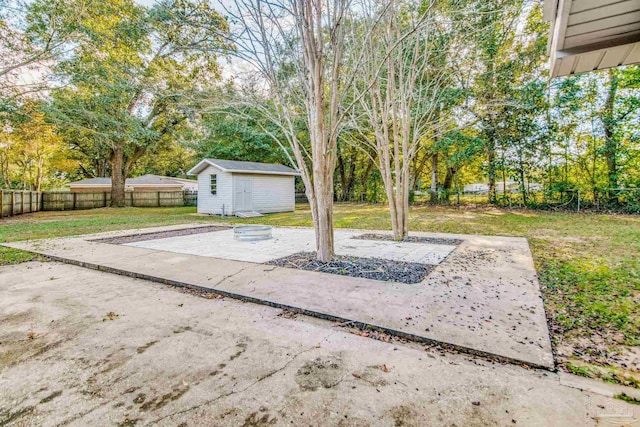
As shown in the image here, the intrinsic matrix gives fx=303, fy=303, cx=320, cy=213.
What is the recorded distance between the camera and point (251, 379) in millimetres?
1884

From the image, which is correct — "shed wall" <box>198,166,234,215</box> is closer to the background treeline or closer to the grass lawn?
the background treeline

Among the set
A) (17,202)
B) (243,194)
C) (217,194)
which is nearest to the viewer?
(17,202)

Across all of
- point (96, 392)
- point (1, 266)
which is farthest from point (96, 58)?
point (96, 392)

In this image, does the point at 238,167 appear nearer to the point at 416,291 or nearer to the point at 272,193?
the point at 272,193

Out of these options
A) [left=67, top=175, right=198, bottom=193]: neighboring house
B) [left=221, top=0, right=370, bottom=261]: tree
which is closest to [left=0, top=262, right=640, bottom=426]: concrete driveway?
[left=221, top=0, right=370, bottom=261]: tree

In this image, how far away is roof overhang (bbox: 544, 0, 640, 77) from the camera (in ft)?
6.35

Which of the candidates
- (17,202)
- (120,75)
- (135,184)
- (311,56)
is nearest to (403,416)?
(311,56)

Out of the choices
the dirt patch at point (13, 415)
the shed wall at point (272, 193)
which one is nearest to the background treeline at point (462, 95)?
the shed wall at point (272, 193)

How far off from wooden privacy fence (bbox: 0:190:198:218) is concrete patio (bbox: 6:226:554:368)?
35.6 feet

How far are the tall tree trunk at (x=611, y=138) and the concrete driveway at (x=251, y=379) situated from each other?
14.1 m

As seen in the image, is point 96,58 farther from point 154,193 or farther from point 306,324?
point 306,324

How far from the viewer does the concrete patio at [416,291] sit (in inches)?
93.4

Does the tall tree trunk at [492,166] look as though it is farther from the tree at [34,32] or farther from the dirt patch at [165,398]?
the tree at [34,32]

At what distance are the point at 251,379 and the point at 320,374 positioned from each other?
1.42ft
